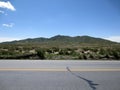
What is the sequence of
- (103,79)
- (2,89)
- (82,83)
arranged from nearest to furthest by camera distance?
(2,89) → (82,83) → (103,79)

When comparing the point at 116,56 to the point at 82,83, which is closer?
the point at 82,83

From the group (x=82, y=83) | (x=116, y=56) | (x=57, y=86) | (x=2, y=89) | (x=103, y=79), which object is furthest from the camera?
(x=116, y=56)

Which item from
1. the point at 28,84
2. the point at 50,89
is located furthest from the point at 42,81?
the point at 50,89

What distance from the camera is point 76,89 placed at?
630 centimetres

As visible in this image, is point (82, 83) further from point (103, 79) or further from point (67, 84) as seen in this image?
point (103, 79)

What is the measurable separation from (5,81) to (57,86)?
2.06 meters

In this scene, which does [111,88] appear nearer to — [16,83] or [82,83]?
[82,83]

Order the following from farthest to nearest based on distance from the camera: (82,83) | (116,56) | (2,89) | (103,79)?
(116,56) < (103,79) < (82,83) < (2,89)

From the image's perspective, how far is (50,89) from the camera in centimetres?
629

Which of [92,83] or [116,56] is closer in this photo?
[92,83]

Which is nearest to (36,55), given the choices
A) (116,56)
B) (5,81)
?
(116,56)

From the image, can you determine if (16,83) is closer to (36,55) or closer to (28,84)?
(28,84)

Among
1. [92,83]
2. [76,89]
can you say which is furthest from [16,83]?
[92,83]

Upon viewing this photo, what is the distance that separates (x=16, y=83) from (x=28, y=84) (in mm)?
469
